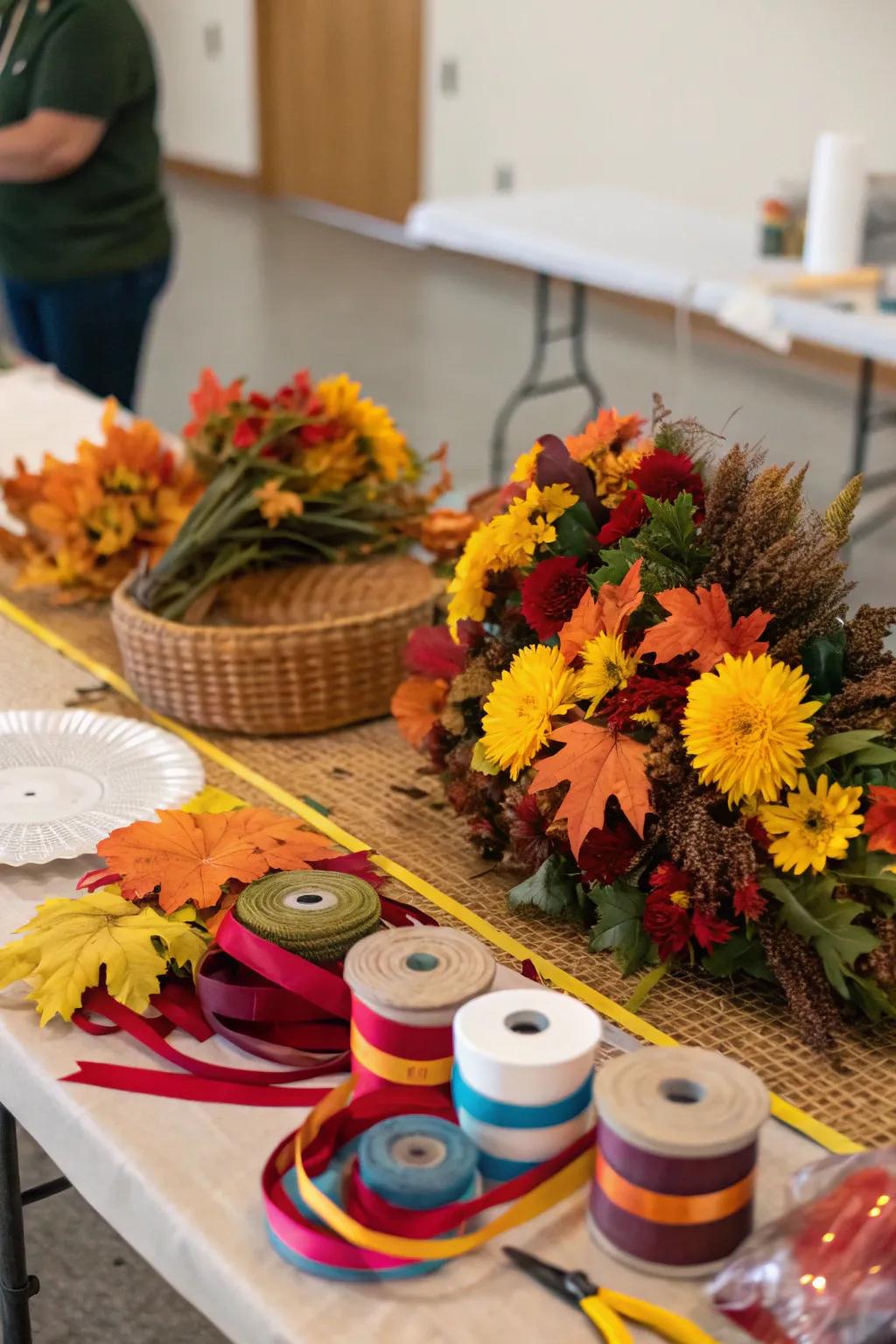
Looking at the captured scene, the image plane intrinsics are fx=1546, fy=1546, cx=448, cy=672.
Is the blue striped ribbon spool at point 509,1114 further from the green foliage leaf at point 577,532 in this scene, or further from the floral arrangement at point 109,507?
the floral arrangement at point 109,507

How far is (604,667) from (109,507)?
800mm

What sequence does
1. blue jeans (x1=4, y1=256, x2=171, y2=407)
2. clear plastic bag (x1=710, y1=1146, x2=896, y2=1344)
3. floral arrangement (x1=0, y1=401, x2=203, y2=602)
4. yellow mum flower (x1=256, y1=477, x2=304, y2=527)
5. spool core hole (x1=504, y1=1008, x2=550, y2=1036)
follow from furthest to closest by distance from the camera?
blue jeans (x1=4, y1=256, x2=171, y2=407)
floral arrangement (x1=0, y1=401, x2=203, y2=602)
yellow mum flower (x1=256, y1=477, x2=304, y2=527)
spool core hole (x1=504, y1=1008, x2=550, y2=1036)
clear plastic bag (x1=710, y1=1146, x2=896, y2=1344)

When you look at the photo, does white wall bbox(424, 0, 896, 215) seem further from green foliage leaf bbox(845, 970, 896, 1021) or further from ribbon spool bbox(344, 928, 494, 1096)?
ribbon spool bbox(344, 928, 494, 1096)

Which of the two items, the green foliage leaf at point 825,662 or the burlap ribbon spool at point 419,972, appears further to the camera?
the green foliage leaf at point 825,662

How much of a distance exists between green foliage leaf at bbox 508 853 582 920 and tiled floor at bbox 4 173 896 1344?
2.32 m

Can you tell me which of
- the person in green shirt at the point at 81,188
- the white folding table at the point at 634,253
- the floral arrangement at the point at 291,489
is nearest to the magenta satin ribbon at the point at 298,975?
the floral arrangement at the point at 291,489

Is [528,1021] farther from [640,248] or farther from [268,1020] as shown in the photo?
[640,248]

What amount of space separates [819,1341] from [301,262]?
636 cm

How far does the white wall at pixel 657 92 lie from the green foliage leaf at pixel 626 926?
4.32 metres

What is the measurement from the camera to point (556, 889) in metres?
1.08

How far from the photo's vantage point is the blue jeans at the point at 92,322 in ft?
8.50

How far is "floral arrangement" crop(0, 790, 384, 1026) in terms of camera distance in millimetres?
947

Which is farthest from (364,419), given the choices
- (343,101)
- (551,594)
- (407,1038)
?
(343,101)

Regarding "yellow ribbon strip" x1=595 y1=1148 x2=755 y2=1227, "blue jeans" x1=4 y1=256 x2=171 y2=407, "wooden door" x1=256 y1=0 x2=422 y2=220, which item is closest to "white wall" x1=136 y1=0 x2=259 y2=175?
"wooden door" x1=256 y1=0 x2=422 y2=220
